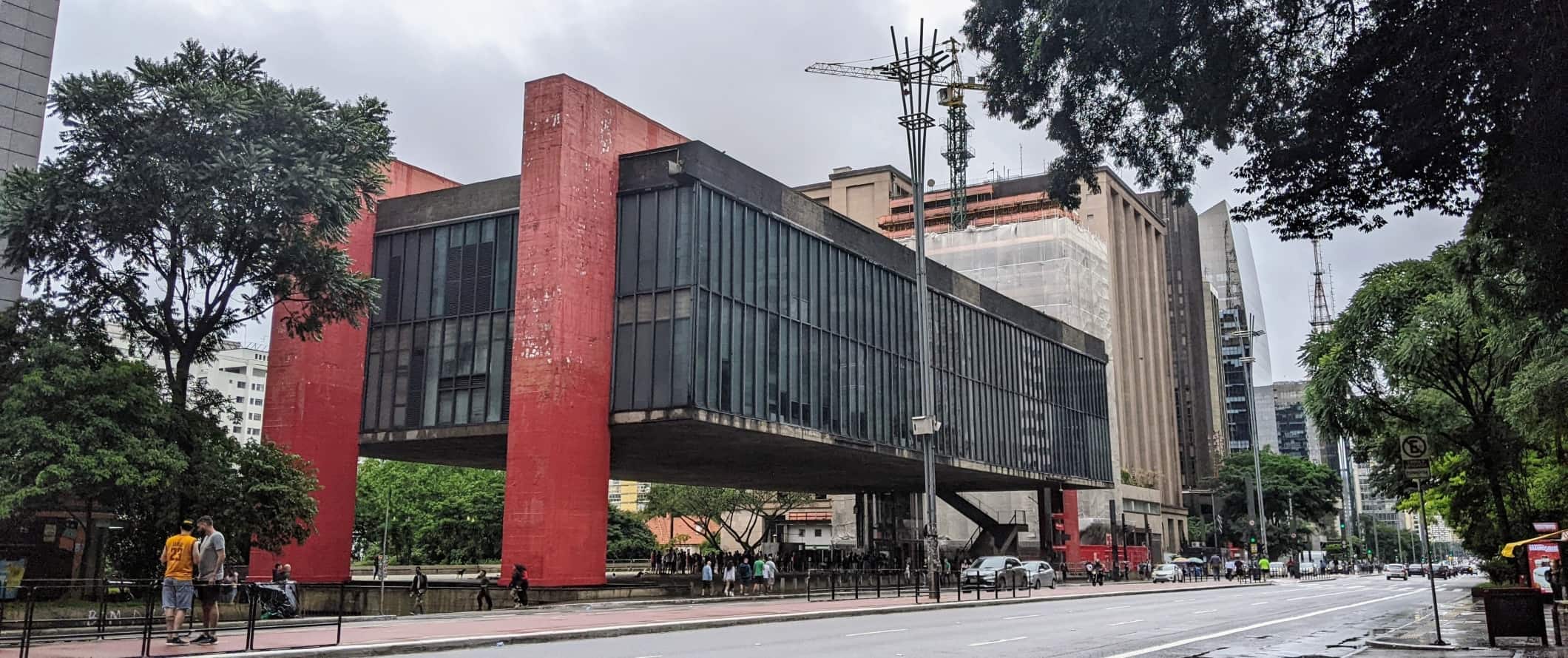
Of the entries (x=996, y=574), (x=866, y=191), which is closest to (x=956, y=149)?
(x=866, y=191)

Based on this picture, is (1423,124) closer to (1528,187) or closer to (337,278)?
(1528,187)

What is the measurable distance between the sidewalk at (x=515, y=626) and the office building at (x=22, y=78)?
46.0 metres

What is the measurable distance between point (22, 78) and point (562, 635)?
58.3 meters

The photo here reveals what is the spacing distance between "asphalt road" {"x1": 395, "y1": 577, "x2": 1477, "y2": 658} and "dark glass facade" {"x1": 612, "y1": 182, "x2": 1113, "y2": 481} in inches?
439

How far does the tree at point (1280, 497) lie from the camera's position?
116 m

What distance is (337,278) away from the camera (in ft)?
93.2

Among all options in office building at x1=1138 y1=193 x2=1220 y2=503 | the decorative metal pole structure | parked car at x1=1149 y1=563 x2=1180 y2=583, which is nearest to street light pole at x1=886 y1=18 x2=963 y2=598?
Answer: the decorative metal pole structure

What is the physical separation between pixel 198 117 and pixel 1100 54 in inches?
810

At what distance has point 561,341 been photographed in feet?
109

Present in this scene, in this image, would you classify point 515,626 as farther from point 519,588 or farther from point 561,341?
point 561,341

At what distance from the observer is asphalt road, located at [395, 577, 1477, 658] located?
50.5 ft

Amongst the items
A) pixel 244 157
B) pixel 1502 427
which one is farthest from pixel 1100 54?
pixel 1502 427

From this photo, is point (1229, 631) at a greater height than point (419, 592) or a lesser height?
lesser

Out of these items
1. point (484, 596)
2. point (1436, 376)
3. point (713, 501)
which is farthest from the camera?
point (713, 501)
